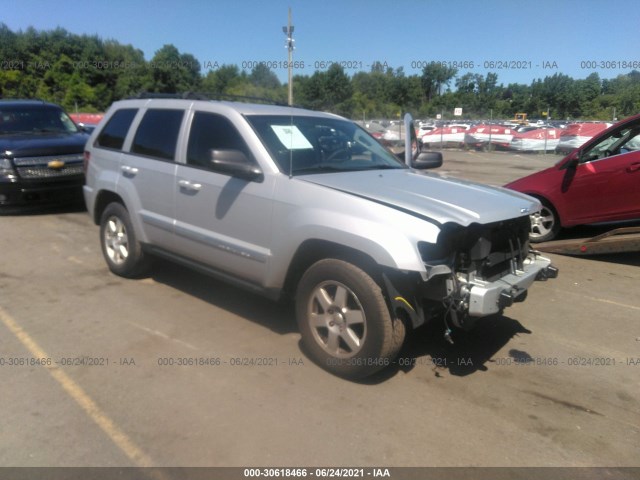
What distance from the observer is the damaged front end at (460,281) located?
10.8 ft

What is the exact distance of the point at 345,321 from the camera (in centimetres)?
357

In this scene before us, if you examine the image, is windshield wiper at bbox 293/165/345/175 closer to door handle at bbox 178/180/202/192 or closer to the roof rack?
door handle at bbox 178/180/202/192

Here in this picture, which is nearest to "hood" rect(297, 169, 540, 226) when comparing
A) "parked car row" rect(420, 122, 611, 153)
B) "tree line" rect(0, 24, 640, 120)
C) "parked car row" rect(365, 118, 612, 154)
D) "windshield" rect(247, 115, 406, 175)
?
"windshield" rect(247, 115, 406, 175)

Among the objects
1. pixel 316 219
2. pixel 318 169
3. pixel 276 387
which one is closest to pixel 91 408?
pixel 276 387

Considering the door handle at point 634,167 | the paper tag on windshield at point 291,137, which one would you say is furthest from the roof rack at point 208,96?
the door handle at point 634,167

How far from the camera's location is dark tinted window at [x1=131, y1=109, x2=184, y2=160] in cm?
487

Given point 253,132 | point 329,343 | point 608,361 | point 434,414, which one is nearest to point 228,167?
point 253,132

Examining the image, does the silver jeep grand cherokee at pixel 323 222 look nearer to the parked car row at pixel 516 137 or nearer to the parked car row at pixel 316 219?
the parked car row at pixel 316 219

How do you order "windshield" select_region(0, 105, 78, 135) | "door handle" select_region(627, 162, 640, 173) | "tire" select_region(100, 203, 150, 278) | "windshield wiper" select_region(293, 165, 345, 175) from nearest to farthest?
"windshield wiper" select_region(293, 165, 345, 175) → "tire" select_region(100, 203, 150, 278) → "door handle" select_region(627, 162, 640, 173) → "windshield" select_region(0, 105, 78, 135)

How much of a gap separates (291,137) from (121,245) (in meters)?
2.41

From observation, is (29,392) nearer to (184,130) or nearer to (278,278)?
(278,278)

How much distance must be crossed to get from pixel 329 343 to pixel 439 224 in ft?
3.75

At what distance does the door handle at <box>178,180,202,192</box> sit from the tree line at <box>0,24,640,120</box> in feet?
103

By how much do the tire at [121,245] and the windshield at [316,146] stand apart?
1.94 meters
